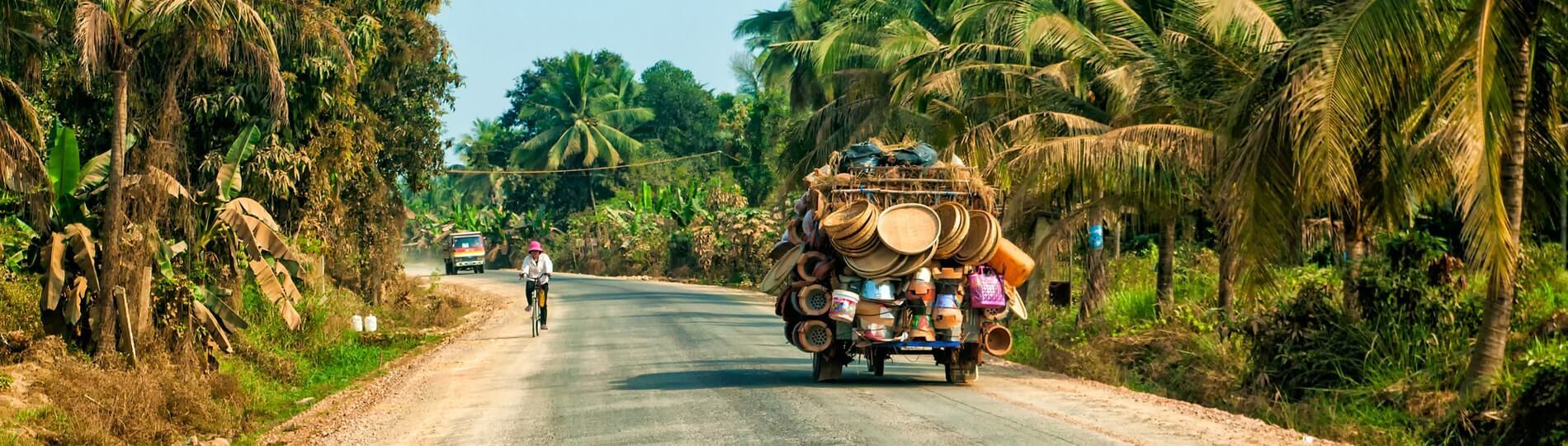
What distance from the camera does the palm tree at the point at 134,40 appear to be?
1454 cm

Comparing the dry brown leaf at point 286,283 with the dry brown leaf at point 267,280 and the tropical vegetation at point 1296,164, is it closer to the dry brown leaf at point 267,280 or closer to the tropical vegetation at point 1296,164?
the dry brown leaf at point 267,280

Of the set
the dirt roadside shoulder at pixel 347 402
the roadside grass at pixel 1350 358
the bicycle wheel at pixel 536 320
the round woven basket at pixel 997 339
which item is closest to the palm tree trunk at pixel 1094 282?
the roadside grass at pixel 1350 358

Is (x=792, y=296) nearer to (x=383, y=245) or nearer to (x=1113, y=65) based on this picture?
(x=1113, y=65)

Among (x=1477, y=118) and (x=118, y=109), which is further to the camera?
(x=118, y=109)

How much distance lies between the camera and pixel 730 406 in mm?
12203

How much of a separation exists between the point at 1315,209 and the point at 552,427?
1129 cm

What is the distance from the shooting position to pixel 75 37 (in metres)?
13.9

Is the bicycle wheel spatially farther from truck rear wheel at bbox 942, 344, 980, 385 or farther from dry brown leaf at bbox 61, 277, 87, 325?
truck rear wheel at bbox 942, 344, 980, 385

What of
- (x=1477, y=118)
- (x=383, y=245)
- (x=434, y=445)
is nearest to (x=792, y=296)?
(x=434, y=445)

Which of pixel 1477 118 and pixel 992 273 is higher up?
pixel 1477 118

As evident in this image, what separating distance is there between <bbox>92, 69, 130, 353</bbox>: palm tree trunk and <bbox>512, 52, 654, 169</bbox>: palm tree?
55.0m

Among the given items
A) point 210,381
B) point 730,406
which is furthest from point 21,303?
point 730,406

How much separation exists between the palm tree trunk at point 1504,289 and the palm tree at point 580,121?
198 ft

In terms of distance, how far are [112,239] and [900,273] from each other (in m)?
8.58
